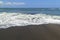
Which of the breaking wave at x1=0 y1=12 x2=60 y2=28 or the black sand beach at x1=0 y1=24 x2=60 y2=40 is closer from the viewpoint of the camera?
the black sand beach at x1=0 y1=24 x2=60 y2=40

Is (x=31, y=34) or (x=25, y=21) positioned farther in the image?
(x=25, y=21)

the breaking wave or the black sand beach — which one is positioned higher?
the breaking wave

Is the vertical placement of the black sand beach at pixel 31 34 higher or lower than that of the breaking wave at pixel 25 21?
lower

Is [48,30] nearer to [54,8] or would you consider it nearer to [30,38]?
[30,38]

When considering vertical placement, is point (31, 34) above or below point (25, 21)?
below

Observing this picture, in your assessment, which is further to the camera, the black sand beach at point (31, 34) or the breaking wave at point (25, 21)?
the breaking wave at point (25, 21)

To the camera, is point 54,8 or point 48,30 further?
point 54,8

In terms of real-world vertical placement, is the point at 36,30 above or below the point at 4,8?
below
